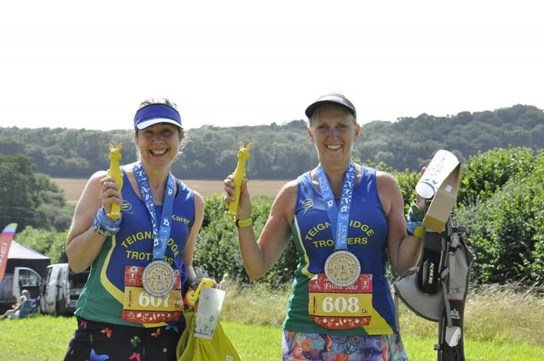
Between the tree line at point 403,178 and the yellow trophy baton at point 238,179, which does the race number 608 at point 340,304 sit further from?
the tree line at point 403,178

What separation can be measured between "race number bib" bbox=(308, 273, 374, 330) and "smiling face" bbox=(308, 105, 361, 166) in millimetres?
578

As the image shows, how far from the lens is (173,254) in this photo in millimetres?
4223

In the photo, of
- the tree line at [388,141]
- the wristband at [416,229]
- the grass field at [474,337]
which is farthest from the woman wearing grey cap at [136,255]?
the tree line at [388,141]

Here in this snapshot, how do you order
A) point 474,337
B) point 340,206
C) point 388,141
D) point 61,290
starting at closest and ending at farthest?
point 340,206
point 474,337
point 61,290
point 388,141

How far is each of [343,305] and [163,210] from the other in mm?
973

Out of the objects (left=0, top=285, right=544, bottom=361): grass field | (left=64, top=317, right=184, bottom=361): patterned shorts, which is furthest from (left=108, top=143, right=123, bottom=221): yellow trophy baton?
(left=0, top=285, right=544, bottom=361): grass field

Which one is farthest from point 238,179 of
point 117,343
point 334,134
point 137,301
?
point 117,343

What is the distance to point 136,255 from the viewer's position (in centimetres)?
416

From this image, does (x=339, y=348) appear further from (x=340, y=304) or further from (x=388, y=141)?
(x=388, y=141)

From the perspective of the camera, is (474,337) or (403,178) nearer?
(474,337)

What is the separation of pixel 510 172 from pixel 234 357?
1588cm

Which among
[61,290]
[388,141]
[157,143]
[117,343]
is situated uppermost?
[388,141]

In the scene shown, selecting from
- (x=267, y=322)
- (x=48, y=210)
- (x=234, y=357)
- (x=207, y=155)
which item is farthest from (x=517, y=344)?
(x=48, y=210)

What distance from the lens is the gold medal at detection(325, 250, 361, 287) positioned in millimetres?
4031
